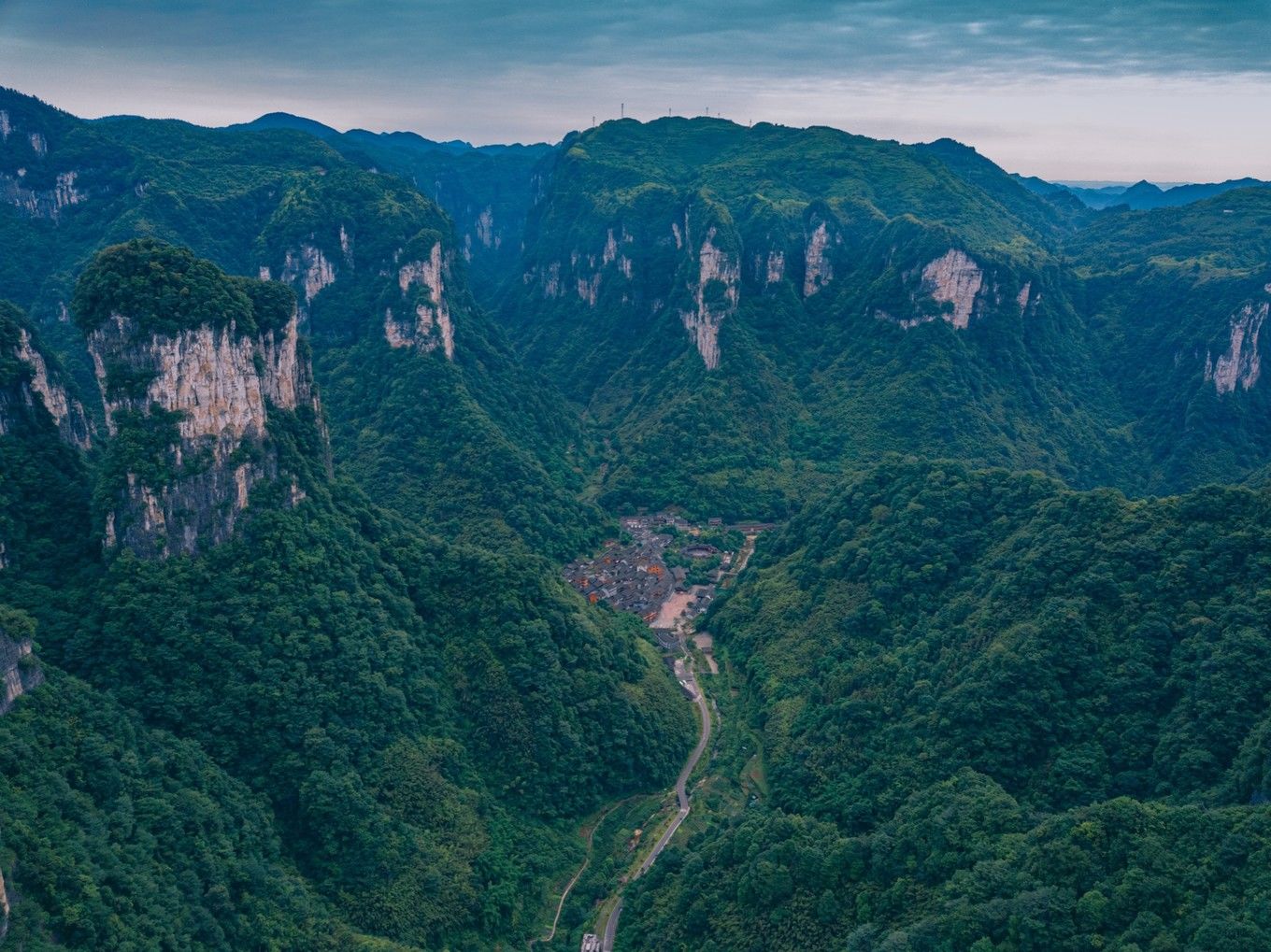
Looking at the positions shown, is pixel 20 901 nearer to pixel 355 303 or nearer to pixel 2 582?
pixel 2 582

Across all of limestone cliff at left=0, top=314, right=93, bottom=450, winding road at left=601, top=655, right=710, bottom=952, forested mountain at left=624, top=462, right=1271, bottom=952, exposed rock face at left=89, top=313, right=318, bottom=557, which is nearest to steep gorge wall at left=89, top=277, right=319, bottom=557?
exposed rock face at left=89, top=313, right=318, bottom=557

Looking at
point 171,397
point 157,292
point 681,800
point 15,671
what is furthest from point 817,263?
point 15,671

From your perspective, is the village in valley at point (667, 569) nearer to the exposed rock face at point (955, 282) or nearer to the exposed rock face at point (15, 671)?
the exposed rock face at point (955, 282)

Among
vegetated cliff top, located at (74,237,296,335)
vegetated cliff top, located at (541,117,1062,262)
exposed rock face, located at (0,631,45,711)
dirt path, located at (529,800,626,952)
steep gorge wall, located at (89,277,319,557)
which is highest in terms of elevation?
vegetated cliff top, located at (541,117,1062,262)

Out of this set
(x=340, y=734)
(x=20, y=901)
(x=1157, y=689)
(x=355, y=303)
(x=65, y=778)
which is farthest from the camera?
(x=355, y=303)

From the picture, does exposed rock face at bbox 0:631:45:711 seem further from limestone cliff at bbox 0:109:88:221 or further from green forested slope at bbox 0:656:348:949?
limestone cliff at bbox 0:109:88:221

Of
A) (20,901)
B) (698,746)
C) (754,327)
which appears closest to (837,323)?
(754,327)
